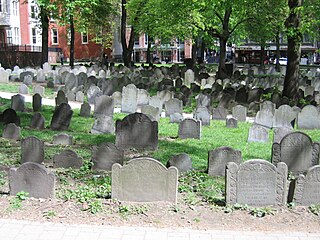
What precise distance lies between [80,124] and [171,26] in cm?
1627

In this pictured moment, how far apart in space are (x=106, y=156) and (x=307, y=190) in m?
3.52

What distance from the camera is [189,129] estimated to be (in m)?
11.1

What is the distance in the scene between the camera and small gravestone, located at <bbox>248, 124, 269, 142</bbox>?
10.7 metres

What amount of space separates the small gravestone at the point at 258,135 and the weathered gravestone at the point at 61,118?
15.8 ft

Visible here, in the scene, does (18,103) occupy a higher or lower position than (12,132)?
higher

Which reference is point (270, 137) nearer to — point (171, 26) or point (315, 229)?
point (315, 229)

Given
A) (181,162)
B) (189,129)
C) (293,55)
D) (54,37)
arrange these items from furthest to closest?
(54,37), (293,55), (189,129), (181,162)

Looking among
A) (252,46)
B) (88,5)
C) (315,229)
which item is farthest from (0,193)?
(252,46)

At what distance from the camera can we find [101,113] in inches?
560

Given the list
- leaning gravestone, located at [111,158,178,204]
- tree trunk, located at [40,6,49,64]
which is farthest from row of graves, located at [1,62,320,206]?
tree trunk, located at [40,6,49,64]

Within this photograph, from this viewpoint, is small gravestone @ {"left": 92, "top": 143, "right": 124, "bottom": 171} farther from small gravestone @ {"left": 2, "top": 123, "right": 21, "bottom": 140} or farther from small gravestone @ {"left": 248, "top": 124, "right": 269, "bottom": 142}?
small gravestone @ {"left": 248, "top": 124, "right": 269, "bottom": 142}

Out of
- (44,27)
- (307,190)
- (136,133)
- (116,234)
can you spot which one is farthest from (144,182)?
(44,27)

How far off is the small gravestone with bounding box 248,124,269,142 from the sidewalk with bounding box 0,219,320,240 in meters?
5.22

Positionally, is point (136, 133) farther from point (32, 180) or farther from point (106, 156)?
point (32, 180)
